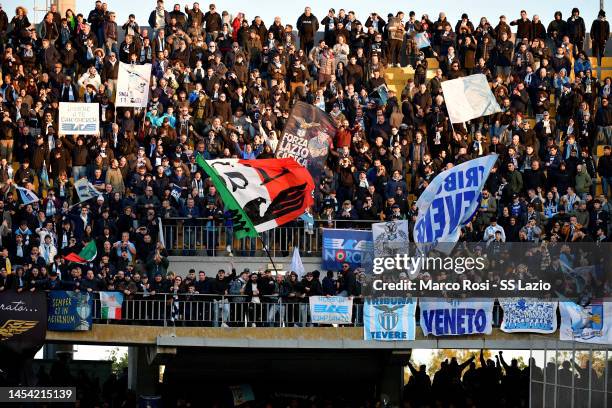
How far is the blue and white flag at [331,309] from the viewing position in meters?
34.8

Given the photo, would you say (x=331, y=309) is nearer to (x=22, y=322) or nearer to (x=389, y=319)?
(x=389, y=319)

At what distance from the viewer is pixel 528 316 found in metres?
34.9

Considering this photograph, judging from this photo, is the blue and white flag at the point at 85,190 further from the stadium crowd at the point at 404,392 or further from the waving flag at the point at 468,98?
the waving flag at the point at 468,98

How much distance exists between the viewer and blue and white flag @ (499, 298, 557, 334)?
34.6m

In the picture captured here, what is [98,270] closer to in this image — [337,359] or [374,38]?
[337,359]

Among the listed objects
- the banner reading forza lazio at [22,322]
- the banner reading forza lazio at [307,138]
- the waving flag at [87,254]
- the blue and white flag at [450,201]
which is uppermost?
the banner reading forza lazio at [307,138]

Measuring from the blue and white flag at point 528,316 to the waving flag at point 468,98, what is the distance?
7.06 meters

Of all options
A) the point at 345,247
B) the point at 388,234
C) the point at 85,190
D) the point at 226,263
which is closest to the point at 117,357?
the point at 85,190

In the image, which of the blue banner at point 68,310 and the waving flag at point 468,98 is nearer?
the blue banner at point 68,310

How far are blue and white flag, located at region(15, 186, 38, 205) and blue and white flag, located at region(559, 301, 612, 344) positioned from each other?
1182 cm

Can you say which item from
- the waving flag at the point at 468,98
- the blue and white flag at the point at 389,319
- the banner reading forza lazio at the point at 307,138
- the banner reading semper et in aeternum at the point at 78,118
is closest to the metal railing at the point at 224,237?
the banner reading forza lazio at the point at 307,138

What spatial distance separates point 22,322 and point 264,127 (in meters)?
8.80

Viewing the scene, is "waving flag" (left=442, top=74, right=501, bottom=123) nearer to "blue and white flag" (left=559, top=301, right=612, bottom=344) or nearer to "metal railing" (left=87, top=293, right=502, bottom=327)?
"metal railing" (left=87, top=293, right=502, bottom=327)

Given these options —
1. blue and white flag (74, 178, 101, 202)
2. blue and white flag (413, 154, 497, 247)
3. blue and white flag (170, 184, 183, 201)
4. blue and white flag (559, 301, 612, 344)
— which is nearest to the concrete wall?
blue and white flag (170, 184, 183, 201)
